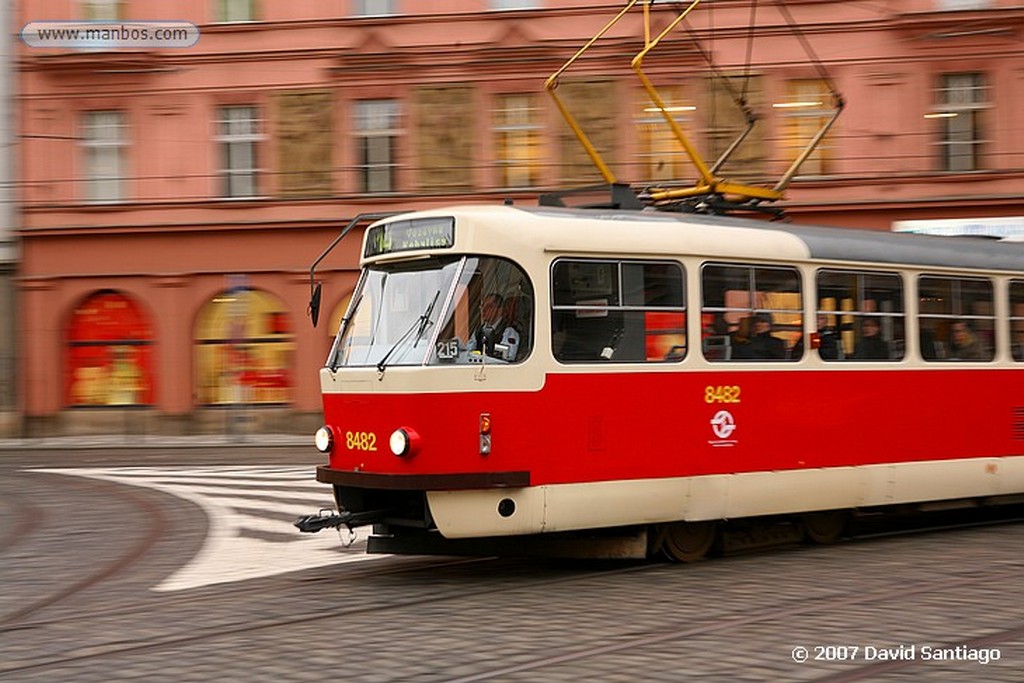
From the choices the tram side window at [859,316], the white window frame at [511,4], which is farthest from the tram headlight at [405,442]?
the white window frame at [511,4]

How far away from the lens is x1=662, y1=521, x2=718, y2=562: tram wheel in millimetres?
10609

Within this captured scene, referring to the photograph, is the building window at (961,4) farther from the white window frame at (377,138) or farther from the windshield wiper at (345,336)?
the windshield wiper at (345,336)

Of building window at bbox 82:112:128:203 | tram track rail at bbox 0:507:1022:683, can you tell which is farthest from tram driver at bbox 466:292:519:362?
building window at bbox 82:112:128:203

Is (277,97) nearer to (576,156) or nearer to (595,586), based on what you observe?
(576,156)

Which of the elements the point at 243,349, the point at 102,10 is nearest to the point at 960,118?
the point at 243,349

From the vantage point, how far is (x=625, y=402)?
10195 millimetres

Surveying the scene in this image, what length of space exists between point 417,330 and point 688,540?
2.64 m

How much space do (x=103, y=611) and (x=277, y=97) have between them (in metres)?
22.7

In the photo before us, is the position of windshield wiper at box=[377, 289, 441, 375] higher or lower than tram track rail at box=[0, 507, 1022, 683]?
higher

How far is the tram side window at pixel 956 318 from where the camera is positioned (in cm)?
1230

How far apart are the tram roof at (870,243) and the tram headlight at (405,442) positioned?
69.8 inches

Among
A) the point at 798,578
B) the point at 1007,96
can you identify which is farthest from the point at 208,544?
the point at 1007,96

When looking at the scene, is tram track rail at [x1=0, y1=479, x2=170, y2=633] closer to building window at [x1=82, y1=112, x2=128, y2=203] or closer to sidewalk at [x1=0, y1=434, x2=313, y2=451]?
sidewalk at [x1=0, y1=434, x2=313, y2=451]

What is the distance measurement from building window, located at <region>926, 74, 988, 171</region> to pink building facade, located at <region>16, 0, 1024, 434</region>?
45 mm
